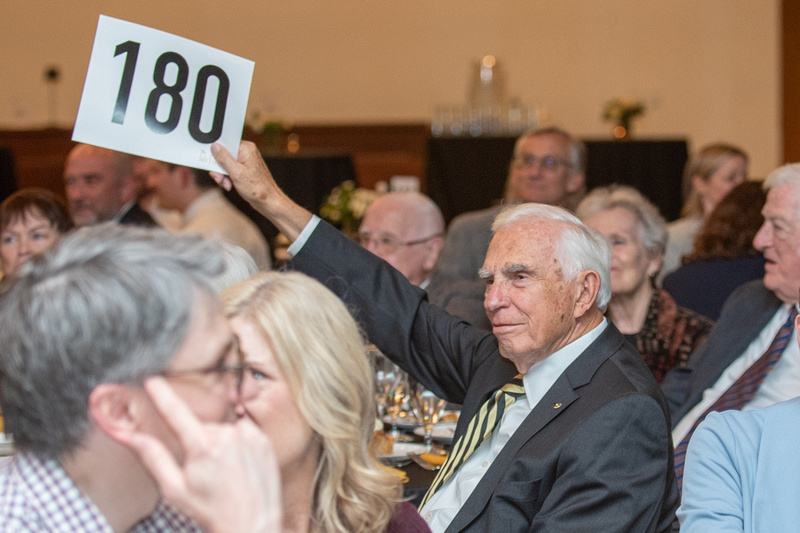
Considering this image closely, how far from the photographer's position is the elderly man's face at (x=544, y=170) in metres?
4.52

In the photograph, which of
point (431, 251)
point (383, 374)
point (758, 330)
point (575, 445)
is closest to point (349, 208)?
point (431, 251)

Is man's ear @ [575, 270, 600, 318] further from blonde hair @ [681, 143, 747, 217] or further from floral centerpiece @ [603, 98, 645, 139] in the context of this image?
floral centerpiece @ [603, 98, 645, 139]

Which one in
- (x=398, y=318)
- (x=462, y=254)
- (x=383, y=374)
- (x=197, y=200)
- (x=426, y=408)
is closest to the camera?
(x=398, y=318)

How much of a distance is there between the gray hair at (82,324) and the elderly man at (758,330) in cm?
215

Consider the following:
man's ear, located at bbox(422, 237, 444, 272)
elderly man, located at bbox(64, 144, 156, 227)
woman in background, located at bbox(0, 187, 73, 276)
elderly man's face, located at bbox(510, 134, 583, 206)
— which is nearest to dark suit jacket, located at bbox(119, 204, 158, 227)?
elderly man, located at bbox(64, 144, 156, 227)

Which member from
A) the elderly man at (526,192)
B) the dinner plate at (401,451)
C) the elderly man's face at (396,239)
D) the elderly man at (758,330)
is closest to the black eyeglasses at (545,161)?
the elderly man at (526,192)

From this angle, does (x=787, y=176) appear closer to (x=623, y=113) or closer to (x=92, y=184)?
(x=92, y=184)

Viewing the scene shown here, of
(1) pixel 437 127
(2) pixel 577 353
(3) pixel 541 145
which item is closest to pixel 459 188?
(1) pixel 437 127

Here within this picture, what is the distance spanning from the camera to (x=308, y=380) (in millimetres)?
1358

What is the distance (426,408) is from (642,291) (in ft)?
4.28

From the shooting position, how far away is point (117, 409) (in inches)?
39.6

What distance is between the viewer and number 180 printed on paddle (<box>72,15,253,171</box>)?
6.34 ft

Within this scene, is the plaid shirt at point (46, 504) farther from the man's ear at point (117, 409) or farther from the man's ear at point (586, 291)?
the man's ear at point (586, 291)

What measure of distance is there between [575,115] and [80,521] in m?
8.62
